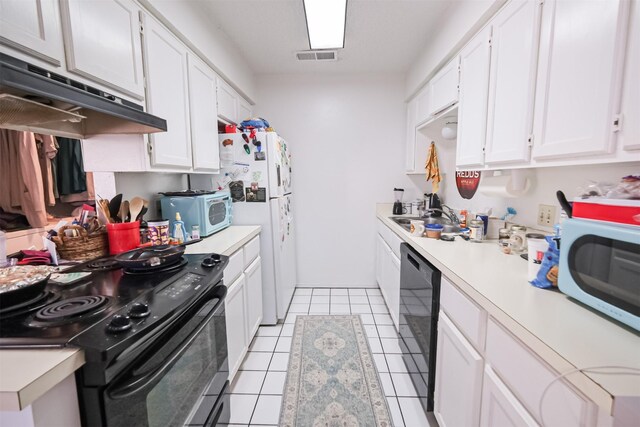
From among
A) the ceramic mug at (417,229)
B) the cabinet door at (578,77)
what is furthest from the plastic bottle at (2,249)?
the cabinet door at (578,77)

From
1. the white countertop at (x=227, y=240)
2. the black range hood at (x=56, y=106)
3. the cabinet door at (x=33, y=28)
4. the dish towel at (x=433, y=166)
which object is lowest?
the white countertop at (x=227, y=240)

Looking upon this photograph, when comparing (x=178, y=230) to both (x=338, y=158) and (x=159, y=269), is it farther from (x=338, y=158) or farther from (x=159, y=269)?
(x=338, y=158)

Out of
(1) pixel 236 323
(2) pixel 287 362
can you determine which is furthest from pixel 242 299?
(2) pixel 287 362

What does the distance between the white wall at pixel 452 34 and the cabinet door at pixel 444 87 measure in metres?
0.08

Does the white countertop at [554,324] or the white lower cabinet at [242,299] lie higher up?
the white countertop at [554,324]

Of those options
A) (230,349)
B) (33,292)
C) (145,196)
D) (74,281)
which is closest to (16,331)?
(33,292)

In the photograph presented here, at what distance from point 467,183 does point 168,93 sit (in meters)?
2.40

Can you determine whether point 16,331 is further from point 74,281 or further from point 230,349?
point 230,349

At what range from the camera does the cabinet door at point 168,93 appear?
1.46m

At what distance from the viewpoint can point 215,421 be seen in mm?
1316

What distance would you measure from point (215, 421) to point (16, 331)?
95cm

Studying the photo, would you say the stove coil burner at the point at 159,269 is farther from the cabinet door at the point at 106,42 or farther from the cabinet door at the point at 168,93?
the cabinet door at the point at 106,42

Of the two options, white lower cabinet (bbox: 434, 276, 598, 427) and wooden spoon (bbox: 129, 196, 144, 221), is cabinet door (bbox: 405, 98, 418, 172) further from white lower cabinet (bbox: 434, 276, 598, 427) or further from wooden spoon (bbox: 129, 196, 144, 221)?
wooden spoon (bbox: 129, 196, 144, 221)

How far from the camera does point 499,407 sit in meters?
0.94
